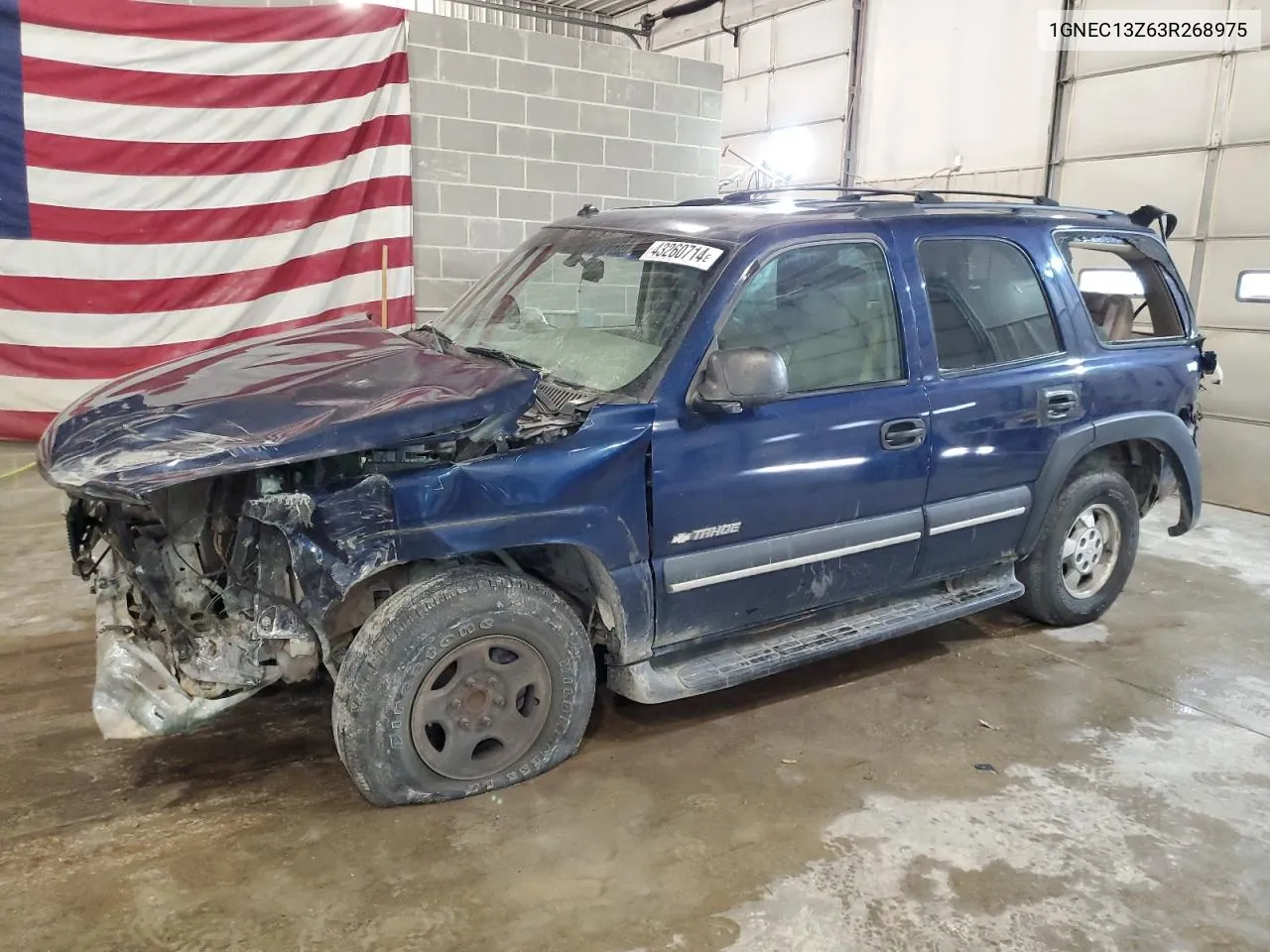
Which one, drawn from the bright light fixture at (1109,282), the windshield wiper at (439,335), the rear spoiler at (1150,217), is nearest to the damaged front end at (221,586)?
the windshield wiper at (439,335)

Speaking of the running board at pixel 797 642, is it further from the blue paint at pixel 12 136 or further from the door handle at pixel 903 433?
the blue paint at pixel 12 136

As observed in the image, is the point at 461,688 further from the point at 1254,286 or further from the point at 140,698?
the point at 1254,286

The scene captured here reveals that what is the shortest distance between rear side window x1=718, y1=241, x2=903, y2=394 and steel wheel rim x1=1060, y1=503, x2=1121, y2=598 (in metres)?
1.59

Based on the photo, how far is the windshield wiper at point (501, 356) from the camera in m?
3.48

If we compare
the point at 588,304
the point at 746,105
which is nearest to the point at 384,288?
the point at 588,304

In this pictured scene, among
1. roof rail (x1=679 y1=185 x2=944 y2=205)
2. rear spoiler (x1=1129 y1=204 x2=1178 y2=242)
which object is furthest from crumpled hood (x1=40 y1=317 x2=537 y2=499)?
rear spoiler (x1=1129 y1=204 x2=1178 y2=242)

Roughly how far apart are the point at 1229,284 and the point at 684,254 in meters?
6.45

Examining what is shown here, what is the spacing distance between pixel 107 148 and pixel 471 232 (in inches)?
98.2

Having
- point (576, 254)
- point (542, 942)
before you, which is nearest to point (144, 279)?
point (576, 254)

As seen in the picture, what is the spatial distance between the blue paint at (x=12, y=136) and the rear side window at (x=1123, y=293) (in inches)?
247

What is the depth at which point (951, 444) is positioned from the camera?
379cm

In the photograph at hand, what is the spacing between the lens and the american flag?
6.18m

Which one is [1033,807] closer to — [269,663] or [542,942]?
[542,942]

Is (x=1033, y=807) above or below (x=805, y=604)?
below
